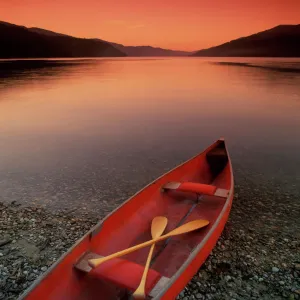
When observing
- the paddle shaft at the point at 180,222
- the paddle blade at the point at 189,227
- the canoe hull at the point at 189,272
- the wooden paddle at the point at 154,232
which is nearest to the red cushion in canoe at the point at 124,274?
the wooden paddle at the point at 154,232

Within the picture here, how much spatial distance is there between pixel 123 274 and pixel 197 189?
403 cm

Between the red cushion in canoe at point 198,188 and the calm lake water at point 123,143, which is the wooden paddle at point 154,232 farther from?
the calm lake water at point 123,143

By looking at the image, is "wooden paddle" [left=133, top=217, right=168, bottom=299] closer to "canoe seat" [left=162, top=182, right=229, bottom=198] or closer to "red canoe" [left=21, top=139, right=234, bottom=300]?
"red canoe" [left=21, top=139, right=234, bottom=300]

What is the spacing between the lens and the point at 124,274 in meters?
5.52

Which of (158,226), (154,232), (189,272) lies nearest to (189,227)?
(158,226)

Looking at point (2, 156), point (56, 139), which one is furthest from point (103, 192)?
point (56, 139)

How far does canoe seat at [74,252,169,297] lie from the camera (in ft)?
17.5

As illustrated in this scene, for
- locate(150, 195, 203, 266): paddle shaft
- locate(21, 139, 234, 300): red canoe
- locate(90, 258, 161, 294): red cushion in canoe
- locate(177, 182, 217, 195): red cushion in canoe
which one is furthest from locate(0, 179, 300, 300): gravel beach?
locate(90, 258, 161, 294): red cushion in canoe

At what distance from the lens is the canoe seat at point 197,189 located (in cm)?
877

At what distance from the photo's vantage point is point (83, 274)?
5.70 metres

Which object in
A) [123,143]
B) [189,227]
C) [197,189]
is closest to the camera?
[189,227]

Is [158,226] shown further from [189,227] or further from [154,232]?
[189,227]

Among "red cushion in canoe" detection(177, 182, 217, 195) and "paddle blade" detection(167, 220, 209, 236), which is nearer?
"paddle blade" detection(167, 220, 209, 236)

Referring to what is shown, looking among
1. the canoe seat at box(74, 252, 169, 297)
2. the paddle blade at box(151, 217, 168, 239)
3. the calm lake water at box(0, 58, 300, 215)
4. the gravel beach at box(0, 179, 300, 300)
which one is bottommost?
the calm lake water at box(0, 58, 300, 215)
